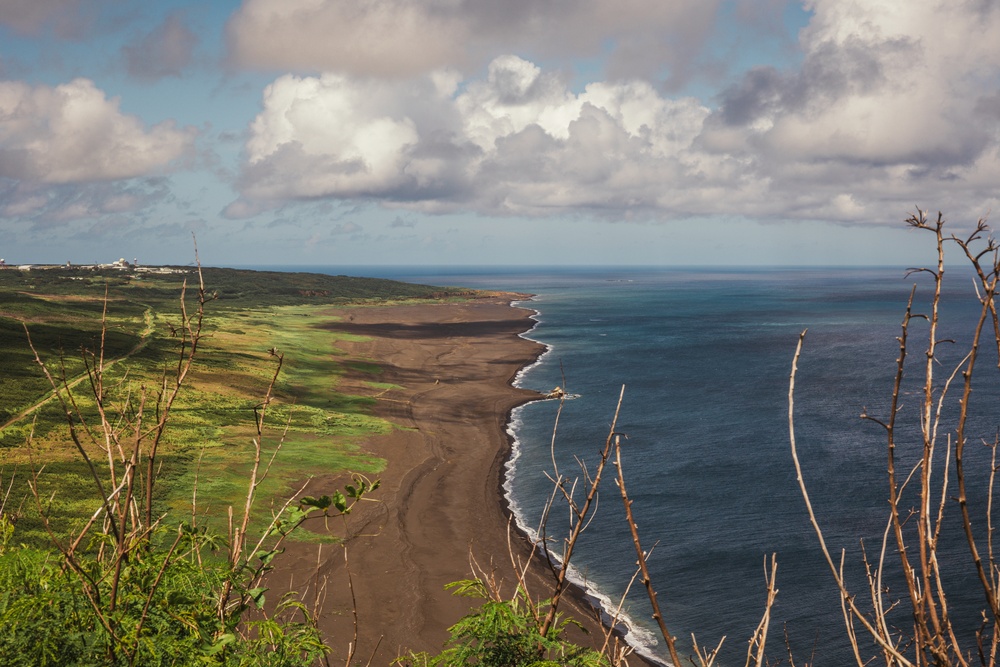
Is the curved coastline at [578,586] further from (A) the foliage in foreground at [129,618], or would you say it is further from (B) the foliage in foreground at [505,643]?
(A) the foliage in foreground at [129,618]

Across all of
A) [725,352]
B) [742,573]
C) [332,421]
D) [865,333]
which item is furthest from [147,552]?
[865,333]

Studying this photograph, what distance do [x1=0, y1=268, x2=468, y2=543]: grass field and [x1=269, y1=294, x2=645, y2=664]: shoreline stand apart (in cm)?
252

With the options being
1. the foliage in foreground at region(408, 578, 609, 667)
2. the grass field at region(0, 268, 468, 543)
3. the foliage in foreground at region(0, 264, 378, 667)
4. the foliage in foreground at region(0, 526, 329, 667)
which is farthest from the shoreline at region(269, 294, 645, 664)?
the grass field at region(0, 268, 468, 543)

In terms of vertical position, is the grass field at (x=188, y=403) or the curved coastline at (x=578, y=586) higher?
the grass field at (x=188, y=403)

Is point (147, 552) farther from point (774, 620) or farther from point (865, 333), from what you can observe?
point (865, 333)

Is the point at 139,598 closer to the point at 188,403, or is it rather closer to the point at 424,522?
the point at 424,522

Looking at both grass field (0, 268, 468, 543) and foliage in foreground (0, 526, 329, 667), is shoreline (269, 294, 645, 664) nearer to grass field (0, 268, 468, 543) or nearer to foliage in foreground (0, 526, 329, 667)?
foliage in foreground (0, 526, 329, 667)

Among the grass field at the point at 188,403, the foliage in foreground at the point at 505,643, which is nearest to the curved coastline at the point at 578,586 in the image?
the foliage in foreground at the point at 505,643

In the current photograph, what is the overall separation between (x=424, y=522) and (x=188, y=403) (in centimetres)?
2792

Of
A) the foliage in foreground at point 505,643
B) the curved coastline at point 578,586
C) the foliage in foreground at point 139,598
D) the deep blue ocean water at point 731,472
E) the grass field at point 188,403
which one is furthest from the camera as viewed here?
the grass field at point 188,403

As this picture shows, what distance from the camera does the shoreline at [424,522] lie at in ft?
94.2

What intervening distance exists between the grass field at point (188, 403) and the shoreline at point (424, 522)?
8.27ft

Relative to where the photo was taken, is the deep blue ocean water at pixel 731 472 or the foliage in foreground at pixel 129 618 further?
the deep blue ocean water at pixel 731 472

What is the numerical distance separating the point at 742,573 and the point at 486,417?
3498 cm
